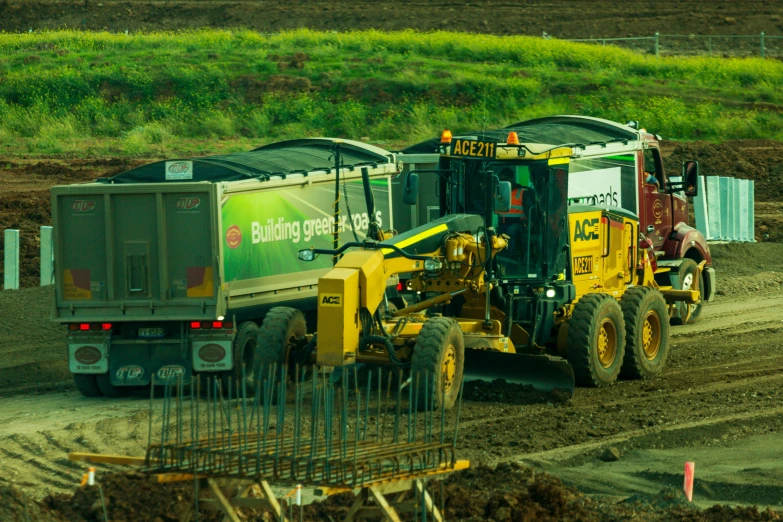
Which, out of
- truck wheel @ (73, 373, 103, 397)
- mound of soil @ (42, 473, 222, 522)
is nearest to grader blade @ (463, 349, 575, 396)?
truck wheel @ (73, 373, 103, 397)

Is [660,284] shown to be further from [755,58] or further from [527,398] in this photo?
[755,58]

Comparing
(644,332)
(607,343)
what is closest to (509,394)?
(607,343)

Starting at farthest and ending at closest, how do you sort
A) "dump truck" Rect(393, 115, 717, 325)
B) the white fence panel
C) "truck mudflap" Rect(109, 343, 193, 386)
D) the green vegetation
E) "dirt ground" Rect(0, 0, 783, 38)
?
"dirt ground" Rect(0, 0, 783, 38)
the green vegetation
the white fence panel
"dump truck" Rect(393, 115, 717, 325)
"truck mudflap" Rect(109, 343, 193, 386)

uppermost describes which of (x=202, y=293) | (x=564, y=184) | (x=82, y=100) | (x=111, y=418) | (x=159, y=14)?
(x=159, y=14)

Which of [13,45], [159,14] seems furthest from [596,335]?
[159,14]

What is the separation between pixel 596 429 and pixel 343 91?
29.7 m

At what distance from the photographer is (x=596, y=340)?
15.0 metres

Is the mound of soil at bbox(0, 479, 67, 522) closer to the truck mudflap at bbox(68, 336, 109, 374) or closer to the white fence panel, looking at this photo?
the truck mudflap at bbox(68, 336, 109, 374)

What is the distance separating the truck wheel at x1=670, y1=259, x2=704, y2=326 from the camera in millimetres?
20250

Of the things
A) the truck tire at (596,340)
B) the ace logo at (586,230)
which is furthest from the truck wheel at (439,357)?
the ace logo at (586,230)

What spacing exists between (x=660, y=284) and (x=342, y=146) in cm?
Answer: 567

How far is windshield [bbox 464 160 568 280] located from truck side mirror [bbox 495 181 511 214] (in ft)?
2.25

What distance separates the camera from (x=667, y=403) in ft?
47.6

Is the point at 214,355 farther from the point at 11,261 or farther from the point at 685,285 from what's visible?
the point at 11,261
